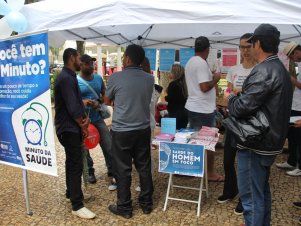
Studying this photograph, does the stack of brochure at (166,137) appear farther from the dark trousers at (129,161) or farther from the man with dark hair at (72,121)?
the man with dark hair at (72,121)

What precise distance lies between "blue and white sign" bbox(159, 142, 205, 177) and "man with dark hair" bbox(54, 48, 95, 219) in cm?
90

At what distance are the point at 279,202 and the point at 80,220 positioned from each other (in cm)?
228

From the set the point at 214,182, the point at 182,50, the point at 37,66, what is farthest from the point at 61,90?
the point at 182,50

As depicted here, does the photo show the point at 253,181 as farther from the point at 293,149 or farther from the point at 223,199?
the point at 293,149

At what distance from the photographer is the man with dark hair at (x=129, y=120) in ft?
10.7

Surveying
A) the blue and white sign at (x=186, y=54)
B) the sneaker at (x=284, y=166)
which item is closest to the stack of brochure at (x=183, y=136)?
the sneaker at (x=284, y=166)

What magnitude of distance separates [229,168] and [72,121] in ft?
5.81

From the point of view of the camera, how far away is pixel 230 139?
10.9ft

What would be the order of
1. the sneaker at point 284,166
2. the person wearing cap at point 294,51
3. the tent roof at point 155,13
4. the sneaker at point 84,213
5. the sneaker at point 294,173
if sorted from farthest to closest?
the sneaker at point 284,166 < the sneaker at point 294,173 < the person wearing cap at point 294,51 < the sneaker at point 84,213 < the tent roof at point 155,13

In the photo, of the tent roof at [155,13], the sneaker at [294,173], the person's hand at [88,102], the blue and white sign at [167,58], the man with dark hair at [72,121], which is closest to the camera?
the tent roof at [155,13]

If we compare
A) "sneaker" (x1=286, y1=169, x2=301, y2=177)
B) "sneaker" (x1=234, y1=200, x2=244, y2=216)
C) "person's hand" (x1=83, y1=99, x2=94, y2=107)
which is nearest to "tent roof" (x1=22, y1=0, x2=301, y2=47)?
"person's hand" (x1=83, y1=99, x2=94, y2=107)

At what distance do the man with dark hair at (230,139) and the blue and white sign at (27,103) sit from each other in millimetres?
1807

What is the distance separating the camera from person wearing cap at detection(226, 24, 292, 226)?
2254 millimetres

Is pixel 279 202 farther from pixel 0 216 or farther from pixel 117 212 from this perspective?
pixel 0 216
